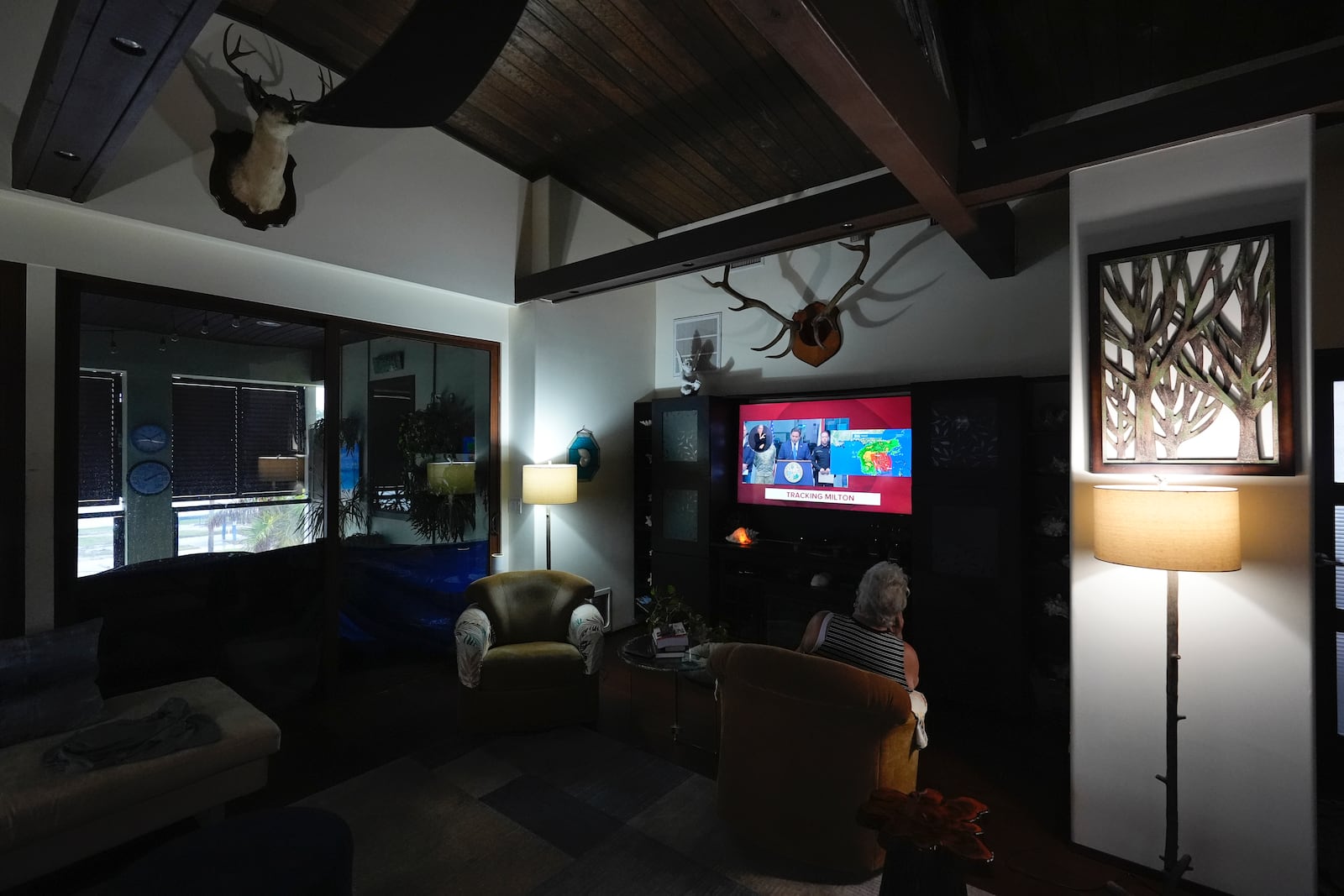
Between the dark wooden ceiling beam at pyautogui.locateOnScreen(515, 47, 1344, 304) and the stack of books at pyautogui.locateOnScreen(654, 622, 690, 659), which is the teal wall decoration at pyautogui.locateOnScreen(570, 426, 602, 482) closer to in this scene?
the dark wooden ceiling beam at pyautogui.locateOnScreen(515, 47, 1344, 304)

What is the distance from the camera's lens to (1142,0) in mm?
2715

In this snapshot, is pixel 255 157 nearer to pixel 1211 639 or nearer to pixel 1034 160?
pixel 1034 160

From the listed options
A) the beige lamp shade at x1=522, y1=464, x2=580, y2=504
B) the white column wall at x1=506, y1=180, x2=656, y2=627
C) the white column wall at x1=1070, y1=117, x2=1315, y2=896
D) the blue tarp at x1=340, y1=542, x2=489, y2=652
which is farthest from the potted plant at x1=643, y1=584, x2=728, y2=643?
the white column wall at x1=1070, y1=117, x2=1315, y2=896

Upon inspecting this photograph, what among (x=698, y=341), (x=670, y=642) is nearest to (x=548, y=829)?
(x=670, y=642)

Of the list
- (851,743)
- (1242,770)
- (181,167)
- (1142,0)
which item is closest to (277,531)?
(181,167)

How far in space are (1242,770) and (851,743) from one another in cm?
126

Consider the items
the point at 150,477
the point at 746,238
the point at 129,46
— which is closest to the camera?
the point at 129,46

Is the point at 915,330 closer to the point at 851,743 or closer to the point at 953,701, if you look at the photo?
the point at 953,701

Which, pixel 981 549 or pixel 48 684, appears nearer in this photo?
pixel 48 684

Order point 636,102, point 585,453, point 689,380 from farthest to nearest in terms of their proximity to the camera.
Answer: point 689,380 → point 585,453 → point 636,102

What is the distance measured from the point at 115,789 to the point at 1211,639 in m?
3.70

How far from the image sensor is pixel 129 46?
5.58 feet

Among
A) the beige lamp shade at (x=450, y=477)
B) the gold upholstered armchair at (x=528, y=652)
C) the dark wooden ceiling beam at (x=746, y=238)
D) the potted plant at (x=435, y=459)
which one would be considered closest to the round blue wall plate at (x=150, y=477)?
the potted plant at (x=435, y=459)

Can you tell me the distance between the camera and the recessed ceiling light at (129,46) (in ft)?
5.49
